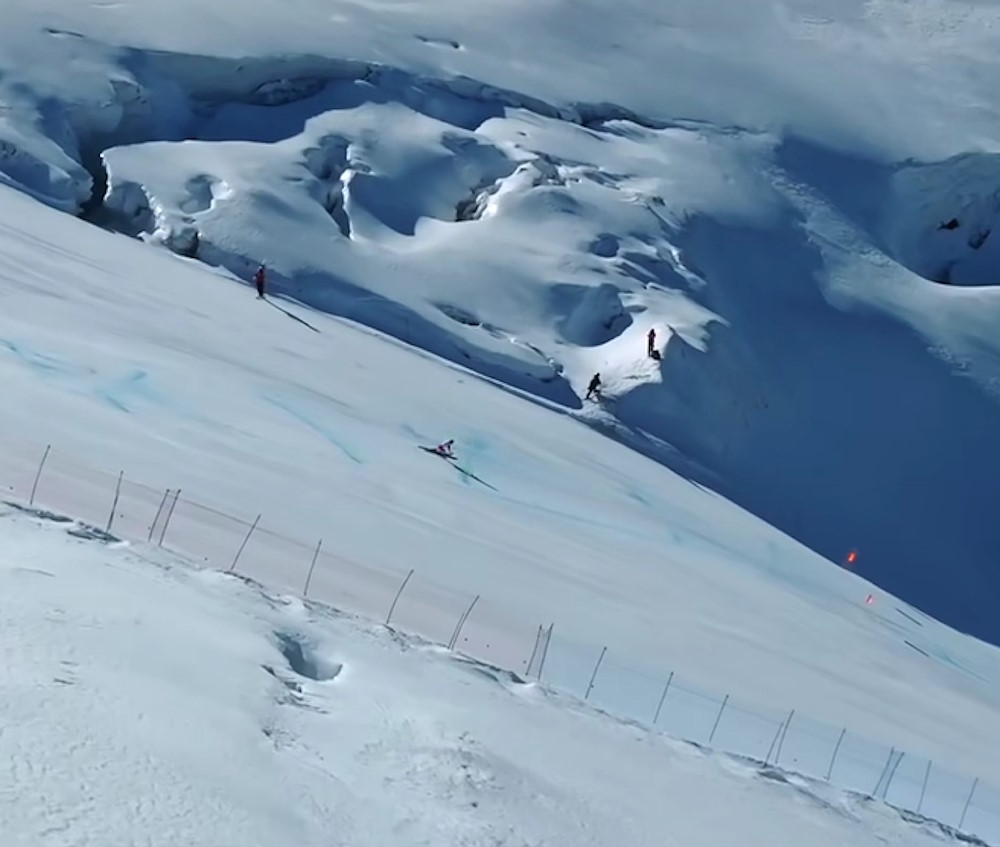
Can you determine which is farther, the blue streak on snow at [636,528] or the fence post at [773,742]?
Answer: the blue streak on snow at [636,528]

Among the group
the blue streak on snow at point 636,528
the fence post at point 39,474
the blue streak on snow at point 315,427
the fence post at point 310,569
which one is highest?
the fence post at point 39,474

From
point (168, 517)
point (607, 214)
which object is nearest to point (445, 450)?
point (168, 517)

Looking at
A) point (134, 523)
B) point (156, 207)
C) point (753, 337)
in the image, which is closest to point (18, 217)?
point (156, 207)

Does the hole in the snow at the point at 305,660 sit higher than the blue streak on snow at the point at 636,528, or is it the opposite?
the hole in the snow at the point at 305,660

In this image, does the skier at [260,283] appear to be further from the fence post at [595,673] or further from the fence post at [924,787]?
the fence post at [924,787]

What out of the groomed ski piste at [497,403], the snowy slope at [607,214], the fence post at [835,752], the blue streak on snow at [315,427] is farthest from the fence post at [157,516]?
the snowy slope at [607,214]

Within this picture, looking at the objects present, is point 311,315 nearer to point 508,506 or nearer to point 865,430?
point 508,506
